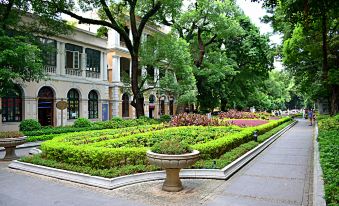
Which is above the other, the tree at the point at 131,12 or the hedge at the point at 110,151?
the tree at the point at 131,12

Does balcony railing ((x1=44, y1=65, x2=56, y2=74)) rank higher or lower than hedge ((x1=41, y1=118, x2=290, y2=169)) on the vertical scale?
higher

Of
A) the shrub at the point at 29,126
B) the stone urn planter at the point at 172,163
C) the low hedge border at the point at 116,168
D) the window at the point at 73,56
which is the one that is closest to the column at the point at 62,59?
the window at the point at 73,56

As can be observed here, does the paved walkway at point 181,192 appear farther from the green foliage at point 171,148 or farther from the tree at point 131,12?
the tree at point 131,12

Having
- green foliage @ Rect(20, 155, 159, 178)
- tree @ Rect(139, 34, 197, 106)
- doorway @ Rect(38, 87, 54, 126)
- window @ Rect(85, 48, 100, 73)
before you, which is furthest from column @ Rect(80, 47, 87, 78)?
green foliage @ Rect(20, 155, 159, 178)

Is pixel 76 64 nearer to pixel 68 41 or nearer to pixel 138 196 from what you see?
pixel 68 41

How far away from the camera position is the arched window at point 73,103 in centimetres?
2806

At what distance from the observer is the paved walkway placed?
268 inches

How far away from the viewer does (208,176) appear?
8.84 metres

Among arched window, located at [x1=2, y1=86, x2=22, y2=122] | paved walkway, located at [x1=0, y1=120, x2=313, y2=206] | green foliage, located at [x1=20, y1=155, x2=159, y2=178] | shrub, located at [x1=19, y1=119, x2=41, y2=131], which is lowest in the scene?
paved walkway, located at [x1=0, y1=120, x2=313, y2=206]

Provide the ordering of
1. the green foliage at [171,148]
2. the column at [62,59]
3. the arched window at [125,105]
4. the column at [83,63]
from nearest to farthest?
1. the green foliage at [171,148]
2. the column at [62,59]
3. the column at [83,63]
4. the arched window at [125,105]

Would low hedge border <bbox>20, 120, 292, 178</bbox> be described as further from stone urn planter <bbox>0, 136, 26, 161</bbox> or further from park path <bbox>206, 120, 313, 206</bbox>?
stone urn planter <bbox>0, 136, 26, 161</bbox>

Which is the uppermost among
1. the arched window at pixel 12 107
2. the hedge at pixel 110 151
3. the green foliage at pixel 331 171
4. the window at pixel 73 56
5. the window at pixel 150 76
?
the window at pixel 73 56

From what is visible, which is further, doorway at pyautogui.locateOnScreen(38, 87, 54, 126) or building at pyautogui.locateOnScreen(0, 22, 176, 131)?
doorway at pyautogui.locateOnScreen(38, 87, 54, 126)

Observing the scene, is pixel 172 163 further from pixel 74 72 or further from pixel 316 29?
pixel 74 72
